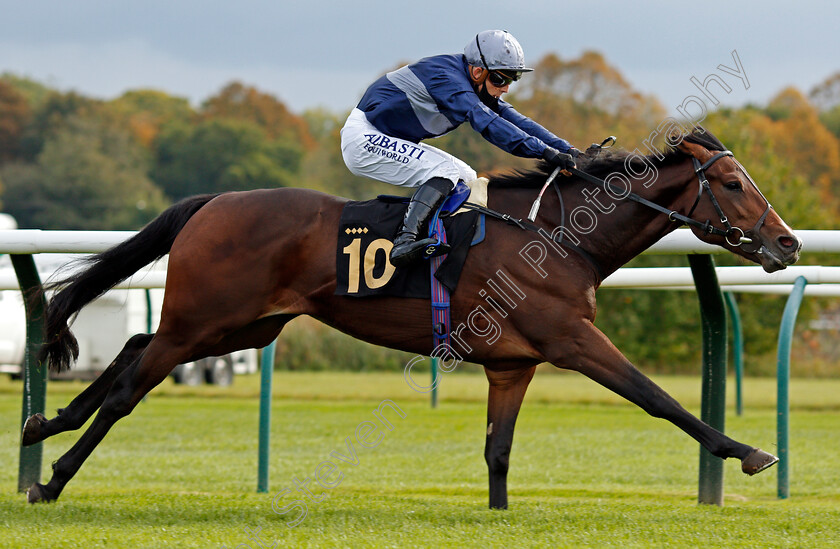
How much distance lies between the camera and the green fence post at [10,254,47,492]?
210 inches

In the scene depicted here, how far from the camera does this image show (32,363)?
5.38 meters

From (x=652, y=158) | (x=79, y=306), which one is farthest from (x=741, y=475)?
(x=79, y=306)

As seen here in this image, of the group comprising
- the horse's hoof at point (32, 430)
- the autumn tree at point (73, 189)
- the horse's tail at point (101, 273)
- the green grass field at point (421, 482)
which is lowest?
the green grass field at point (421, 482)

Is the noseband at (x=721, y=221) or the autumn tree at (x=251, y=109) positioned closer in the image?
the noseband at (x=721, y=221)

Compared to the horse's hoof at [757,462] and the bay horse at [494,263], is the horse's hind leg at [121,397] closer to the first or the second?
the bay horse at [494,263]

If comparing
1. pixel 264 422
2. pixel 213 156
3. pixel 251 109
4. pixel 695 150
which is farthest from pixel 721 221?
pixel 251 109

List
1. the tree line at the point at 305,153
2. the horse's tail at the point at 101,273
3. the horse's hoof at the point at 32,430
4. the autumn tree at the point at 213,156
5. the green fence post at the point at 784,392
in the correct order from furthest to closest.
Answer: the autumn tree at the point at 213,156 < the tree line at the point at 305,153 < the green fence post at the point at 784,392 < the horse's tail at the point at 101,273 < the horse's hoof at the point at 32,430

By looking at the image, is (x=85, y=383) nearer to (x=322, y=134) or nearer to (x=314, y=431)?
(x=314, y=431)

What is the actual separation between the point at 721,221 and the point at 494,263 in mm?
1052

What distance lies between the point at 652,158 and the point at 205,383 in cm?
1401

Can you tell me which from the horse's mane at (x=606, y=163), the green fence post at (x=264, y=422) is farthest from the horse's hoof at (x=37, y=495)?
the horse's mane at (x=606, y=163)

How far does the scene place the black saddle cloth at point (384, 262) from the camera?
188 inches

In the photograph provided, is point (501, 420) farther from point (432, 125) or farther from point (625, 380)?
point (432, 125)

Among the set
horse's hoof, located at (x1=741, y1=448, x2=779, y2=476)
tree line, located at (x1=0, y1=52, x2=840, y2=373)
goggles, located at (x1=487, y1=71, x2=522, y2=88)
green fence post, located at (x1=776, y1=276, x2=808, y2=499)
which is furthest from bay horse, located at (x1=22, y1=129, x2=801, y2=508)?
tree line, located at (x1=0, y1=52, x2=840, y2=373)
